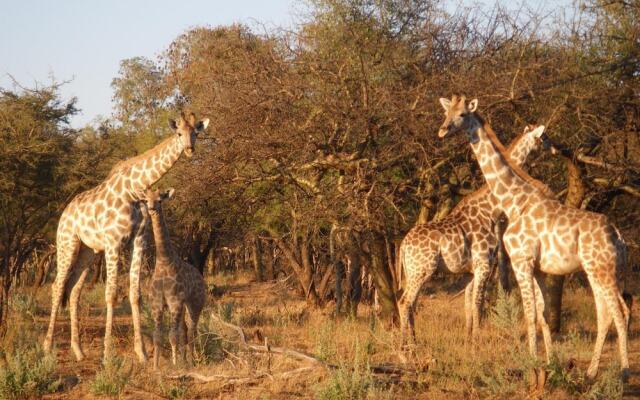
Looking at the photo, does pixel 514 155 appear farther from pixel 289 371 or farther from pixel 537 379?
pixel 289 371

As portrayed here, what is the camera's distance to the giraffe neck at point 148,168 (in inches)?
437

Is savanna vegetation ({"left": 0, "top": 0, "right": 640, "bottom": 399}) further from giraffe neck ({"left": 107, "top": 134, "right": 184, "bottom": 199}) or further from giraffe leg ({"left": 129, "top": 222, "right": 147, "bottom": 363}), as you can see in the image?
giraffe neck ({"left": 107, "top": 134, "right": 184, "bottom": 199})

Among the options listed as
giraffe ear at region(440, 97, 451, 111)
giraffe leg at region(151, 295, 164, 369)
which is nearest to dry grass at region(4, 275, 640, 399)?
giraffe leg at region(151, 295, 164, 369)

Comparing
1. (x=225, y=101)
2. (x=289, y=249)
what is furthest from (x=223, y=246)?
(x=225, y=101)

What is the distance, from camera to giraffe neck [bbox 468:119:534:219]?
10500mm

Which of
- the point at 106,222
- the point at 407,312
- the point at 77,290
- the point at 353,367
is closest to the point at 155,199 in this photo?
the point at 106,222

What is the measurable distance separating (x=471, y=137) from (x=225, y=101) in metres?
4.18

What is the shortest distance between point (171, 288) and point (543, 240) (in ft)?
15.1

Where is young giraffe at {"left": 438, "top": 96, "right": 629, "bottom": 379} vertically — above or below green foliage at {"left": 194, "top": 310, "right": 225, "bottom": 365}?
above

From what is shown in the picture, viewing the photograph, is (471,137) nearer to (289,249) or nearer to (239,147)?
(239,147)

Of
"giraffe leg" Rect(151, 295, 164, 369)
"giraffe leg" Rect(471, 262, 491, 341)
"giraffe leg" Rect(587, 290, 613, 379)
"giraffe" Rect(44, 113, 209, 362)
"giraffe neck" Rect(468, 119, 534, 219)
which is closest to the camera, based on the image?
"giraffe leg" Rect(587, 290, 613, 379)

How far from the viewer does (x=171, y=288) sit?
10.4 metres

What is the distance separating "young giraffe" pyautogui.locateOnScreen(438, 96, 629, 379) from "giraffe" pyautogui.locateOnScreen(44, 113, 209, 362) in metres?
3.63

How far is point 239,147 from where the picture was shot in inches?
506
